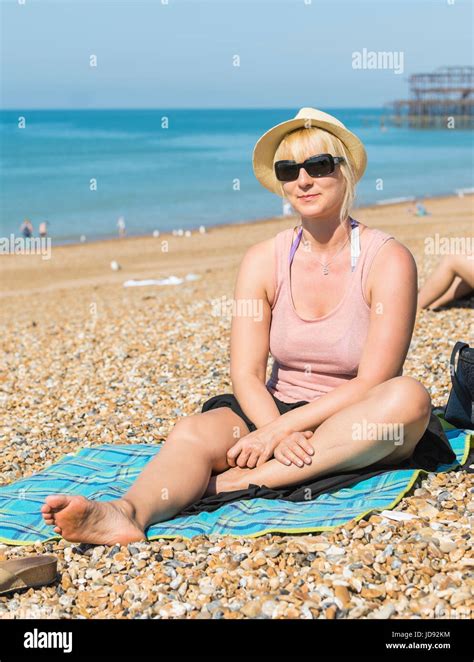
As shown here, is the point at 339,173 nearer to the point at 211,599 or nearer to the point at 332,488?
the point at 332,488

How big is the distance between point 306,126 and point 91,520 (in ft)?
7.14

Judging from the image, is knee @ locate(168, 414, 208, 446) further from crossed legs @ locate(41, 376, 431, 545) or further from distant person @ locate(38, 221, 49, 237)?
distant person @ locate(38, 221, 49, 237)

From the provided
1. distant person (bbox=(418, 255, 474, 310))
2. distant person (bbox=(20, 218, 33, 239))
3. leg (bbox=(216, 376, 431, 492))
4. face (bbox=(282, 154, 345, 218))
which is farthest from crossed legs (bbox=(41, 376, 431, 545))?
distant person (bbox=(20, 218, 33, 239))

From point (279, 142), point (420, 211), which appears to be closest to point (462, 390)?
point (279, 142)

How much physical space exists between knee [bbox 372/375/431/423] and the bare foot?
1.27 meters

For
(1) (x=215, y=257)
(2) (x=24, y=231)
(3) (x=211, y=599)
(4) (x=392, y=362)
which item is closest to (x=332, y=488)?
(4) (x=392, y=362)

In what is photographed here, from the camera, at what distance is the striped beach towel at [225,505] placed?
3.92m

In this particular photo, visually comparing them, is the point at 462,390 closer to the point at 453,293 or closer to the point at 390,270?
the point at 390,270

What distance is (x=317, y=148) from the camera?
432cm

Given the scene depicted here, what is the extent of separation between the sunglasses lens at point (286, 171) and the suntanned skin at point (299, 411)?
0.04 m

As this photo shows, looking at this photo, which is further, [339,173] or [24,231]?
[24,231]

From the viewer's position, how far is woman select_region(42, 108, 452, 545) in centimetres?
404
